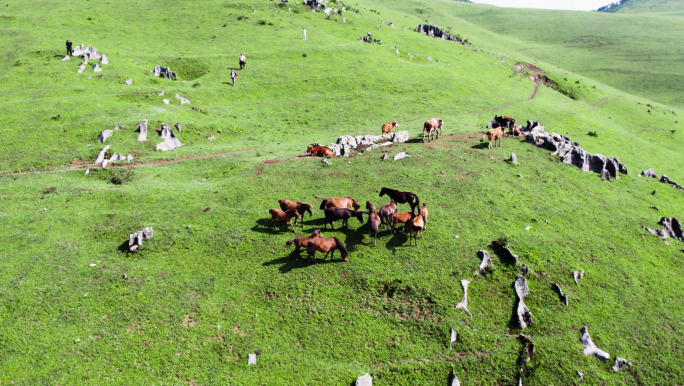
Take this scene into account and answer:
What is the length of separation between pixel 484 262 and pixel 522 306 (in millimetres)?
2156

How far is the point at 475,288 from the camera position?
12836mm

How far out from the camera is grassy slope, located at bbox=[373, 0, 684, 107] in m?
73.1

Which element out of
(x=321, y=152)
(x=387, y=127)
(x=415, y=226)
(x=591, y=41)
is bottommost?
(x=415, y=226)

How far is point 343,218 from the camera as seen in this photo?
49.9 ft

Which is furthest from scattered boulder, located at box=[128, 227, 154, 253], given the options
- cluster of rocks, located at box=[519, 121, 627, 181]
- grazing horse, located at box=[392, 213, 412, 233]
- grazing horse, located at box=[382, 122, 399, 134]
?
cluster of rocks, located at box=[519, 121, 627, 181]

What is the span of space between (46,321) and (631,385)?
1921cm

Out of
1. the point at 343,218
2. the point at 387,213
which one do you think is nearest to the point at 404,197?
the point at 387,213

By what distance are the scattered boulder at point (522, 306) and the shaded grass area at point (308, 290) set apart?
0.91ft

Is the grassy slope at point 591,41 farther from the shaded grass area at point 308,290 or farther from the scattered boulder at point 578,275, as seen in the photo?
the scattered boulder at point 578,275

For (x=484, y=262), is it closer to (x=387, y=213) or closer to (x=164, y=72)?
(x=387, y=213)

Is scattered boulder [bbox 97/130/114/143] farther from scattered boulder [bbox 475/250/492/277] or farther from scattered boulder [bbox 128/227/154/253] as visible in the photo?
scattered boulder [bbox 475/250/492/277]

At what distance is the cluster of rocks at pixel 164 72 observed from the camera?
38.5 metres

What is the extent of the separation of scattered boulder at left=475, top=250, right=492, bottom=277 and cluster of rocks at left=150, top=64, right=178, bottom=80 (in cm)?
3963

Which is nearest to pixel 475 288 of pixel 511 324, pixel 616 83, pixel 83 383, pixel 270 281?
pixel 511 324
